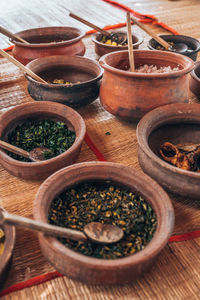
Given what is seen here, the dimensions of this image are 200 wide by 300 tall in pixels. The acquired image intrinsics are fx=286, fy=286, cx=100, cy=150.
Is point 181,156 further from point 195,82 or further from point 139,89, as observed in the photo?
point 195,82

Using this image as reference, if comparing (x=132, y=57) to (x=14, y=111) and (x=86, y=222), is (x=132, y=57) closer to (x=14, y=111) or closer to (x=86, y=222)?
(x=14, y=111)

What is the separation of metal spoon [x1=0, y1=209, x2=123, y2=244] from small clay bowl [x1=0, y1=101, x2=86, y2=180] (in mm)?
377

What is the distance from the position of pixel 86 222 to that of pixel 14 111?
0.91m

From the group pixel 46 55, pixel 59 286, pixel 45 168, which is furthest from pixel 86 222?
pixel 46 55

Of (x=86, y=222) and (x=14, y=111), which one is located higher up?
(x=14, y=111)

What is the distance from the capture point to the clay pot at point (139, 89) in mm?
1773

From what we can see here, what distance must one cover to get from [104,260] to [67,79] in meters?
1.66

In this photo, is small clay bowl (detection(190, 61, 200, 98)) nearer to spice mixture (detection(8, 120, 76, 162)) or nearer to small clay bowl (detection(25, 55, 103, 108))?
small clay bowl (detection(25, 55, 103, 108))

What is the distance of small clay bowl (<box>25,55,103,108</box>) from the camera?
1968mm

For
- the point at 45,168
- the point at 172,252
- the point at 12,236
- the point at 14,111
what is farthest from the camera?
the point at 14,111

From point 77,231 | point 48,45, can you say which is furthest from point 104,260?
point 48,45

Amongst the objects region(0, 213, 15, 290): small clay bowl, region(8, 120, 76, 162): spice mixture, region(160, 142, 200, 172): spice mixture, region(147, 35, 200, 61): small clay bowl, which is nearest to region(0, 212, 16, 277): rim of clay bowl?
region(0, 213, 15, 290): small clay bowl

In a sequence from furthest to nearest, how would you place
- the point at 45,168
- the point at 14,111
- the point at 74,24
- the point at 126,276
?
the point at 74,24, the point at 14,111, the point at 45,168, the point at 126,276

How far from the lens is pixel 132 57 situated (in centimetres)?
195
